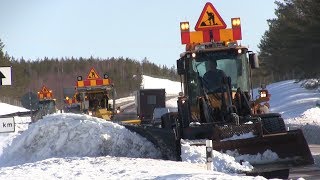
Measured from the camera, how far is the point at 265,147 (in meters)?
11.6

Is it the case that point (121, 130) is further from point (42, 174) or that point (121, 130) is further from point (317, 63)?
point (317, 63)

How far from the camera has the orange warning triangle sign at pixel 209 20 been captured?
1462 cm

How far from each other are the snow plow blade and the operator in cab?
2.04m

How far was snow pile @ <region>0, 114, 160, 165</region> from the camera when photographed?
48.9ft

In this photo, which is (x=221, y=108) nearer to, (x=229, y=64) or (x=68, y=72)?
(x=229, y=64)

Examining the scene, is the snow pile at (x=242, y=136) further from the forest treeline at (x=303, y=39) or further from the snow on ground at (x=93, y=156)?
the forest treeline at (x=303, y=39)

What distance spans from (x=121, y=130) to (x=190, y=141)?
342cm

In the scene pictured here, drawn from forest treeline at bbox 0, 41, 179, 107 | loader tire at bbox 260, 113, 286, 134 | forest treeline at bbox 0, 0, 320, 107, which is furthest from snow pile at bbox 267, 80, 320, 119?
forest treeline at bbox 0, 41, 179, 107

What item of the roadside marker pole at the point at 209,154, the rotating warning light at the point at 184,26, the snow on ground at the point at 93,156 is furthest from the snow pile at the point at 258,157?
the rotating warning light at the point at 184,26

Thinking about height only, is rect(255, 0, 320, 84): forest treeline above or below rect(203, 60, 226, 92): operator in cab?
above

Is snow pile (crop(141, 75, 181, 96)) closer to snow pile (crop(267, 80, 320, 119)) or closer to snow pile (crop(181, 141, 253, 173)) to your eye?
snow pile (crop(267, 80, 320, 119))

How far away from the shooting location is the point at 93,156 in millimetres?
14680

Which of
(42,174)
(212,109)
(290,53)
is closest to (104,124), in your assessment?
(212,109)

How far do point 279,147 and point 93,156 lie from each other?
4.71 m
